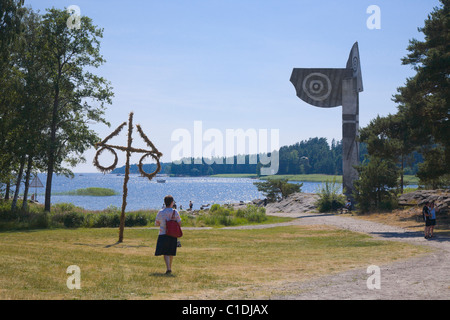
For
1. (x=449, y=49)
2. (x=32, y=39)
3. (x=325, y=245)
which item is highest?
(x=32, y=39)

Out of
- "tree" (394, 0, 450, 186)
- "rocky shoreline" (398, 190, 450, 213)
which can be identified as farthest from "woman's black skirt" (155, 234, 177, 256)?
"rocky shoreline" (398, 190, 450, 213)

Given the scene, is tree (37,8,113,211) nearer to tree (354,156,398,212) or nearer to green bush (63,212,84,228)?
green bush (63,212,84,228)

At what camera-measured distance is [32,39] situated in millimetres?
32344

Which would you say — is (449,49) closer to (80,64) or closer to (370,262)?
(370,262)

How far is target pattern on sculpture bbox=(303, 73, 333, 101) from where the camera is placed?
4562cm

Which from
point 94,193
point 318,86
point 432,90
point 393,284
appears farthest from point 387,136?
point 94,193

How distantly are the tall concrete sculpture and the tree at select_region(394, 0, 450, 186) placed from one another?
49.4ft

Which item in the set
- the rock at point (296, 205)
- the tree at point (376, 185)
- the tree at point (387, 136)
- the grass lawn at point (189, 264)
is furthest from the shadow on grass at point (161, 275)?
the rock at point (296, 205)

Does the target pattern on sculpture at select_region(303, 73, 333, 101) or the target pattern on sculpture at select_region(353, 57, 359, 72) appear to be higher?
the target pattern on sculpture at select_region(353, 57, 359, 72)

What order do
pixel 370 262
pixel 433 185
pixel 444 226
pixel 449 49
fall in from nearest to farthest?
pixel 370 262
pixel 449 49
pixel 444 226
pixel 433 185

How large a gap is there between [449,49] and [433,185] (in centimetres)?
1925

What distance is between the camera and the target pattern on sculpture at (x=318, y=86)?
45.6m

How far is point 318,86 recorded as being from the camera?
45.7 m
